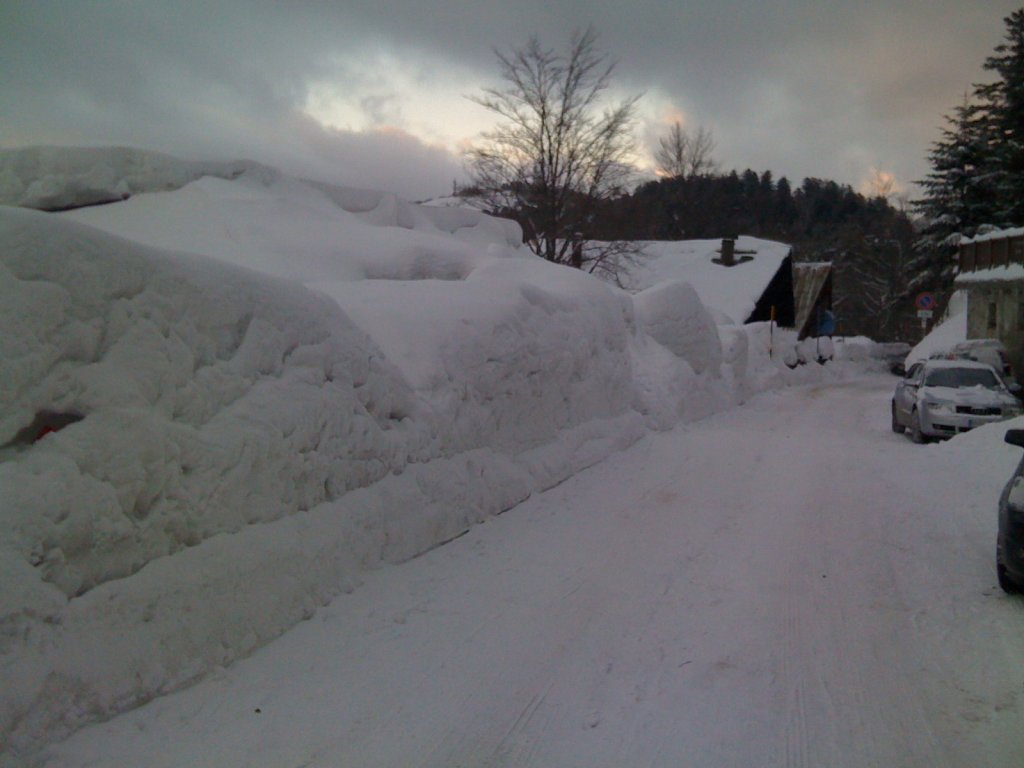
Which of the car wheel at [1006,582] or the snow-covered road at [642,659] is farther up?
the car wheel at [1006,582]

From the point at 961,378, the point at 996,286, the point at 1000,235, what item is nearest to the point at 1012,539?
the point at 961,378

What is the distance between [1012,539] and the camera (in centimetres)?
586

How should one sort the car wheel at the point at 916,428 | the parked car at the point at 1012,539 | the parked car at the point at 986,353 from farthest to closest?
the parked car at the point at 986,353 → the car wheel at the point at 916,428 → the parked car at the point at 1012,539

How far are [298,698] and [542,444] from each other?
6.26 meters

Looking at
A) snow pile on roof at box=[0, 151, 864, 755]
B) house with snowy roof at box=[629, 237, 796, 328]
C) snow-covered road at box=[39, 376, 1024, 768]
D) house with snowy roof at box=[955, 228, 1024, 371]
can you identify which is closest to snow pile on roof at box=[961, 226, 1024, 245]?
house with snowy roof at box=[955, 228, 1024, 371]

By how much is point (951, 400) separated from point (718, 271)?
32.0 m

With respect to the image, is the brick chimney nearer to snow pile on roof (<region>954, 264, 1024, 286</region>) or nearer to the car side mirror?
snow pile on roof (<region>954, 264, 1024, 286</region>)

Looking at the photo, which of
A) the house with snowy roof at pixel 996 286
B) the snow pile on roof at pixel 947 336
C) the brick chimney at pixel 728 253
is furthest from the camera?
the brick chimney at pixel 728 253

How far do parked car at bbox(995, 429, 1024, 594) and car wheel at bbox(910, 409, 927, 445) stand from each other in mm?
9840

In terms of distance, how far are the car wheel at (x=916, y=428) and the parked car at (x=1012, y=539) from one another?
32.3 ft

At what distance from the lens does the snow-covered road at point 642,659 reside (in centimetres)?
386

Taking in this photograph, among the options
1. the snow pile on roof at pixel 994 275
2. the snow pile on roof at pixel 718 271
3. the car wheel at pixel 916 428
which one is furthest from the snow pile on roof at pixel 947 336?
the car wheel at pixel 916 428

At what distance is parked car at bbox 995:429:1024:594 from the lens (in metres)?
5.79

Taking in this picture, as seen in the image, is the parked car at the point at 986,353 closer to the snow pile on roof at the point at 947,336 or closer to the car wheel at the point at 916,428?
the snow pile on roof at the point at 947,336
